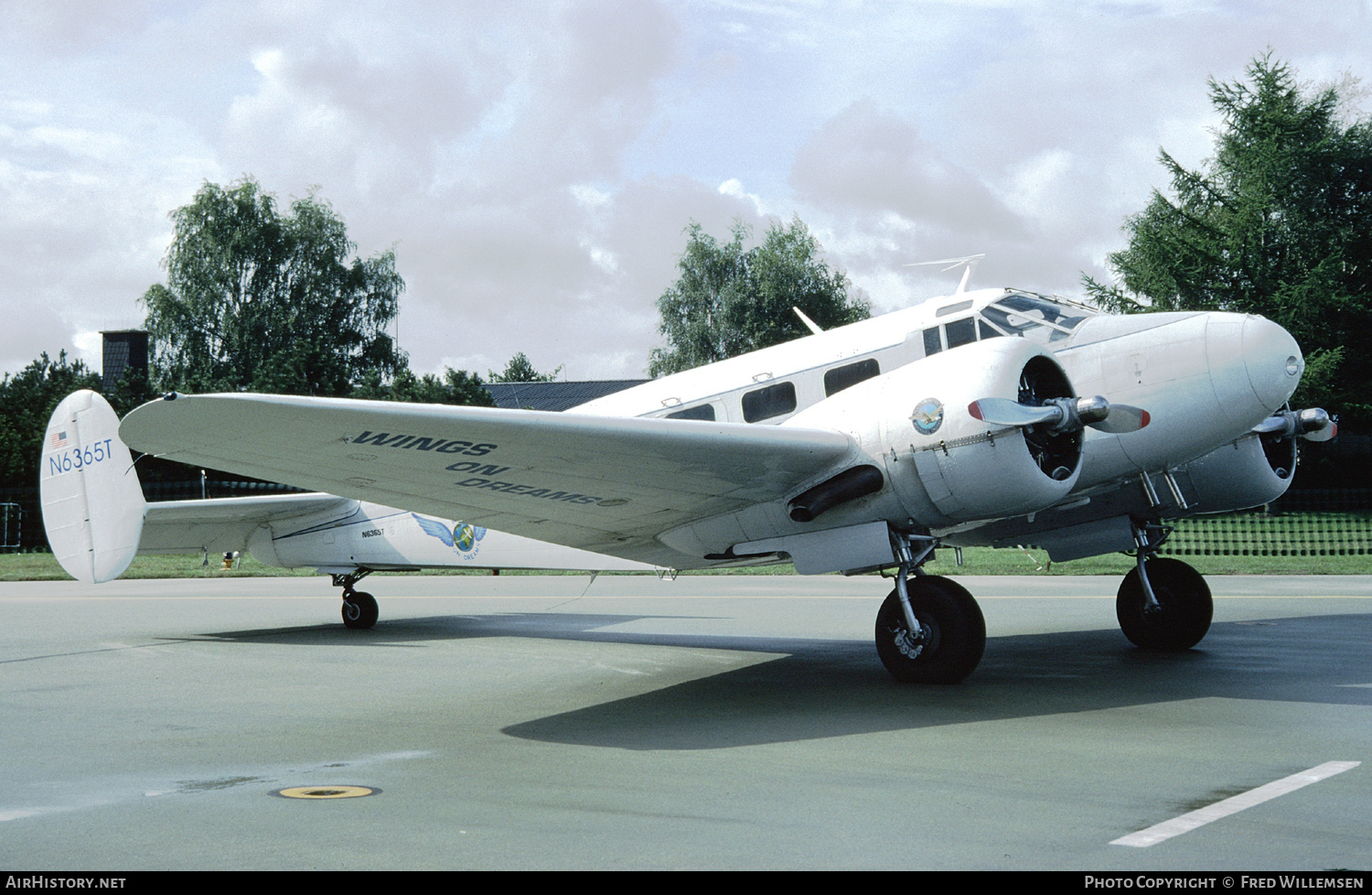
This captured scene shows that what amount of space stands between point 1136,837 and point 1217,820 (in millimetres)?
471

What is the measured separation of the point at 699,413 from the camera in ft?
33.5

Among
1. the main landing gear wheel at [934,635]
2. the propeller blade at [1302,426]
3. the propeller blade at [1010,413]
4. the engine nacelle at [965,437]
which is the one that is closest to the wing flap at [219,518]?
the main landing gear wheel at [934,635]

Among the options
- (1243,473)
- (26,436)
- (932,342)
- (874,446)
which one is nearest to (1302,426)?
(1243,473)

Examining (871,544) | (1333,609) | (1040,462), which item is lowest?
(1333,609)

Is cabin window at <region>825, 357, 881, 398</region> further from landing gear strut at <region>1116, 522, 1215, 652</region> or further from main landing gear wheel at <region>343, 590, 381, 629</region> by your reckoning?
main landing gear wheel at <region>343, 590, 381, 629</region>

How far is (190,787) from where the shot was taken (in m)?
5.64

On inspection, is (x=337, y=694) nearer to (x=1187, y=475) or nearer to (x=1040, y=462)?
(x=1040, y=462)

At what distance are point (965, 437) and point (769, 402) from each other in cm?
251

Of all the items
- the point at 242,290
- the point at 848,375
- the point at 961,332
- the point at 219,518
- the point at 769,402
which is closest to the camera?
the point at 961,332

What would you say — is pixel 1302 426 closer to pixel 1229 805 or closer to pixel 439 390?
pixel 1229 805

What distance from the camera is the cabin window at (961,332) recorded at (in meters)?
9.41

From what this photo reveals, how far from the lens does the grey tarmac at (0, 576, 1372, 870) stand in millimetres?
4434

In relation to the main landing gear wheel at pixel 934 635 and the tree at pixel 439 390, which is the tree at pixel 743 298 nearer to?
the tree at pixel 439 390

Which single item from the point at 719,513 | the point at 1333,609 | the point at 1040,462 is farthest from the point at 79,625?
the point at 1333,609
